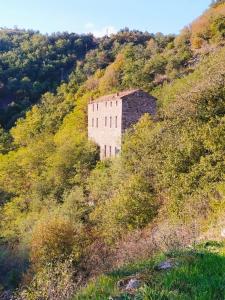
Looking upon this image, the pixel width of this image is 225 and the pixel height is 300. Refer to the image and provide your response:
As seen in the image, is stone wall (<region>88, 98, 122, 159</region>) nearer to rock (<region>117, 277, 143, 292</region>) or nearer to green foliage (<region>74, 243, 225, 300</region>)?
green foliage (<region>74, 243, 225, 300</region>)

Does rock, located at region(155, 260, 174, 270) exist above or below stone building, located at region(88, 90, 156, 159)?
below

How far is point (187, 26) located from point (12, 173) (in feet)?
143

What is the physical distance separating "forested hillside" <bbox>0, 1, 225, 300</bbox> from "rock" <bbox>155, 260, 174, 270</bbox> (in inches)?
45.2

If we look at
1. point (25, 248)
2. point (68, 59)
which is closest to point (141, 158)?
point (25, 248)

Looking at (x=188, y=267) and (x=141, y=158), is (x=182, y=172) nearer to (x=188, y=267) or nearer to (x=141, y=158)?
(x=141, y=158)

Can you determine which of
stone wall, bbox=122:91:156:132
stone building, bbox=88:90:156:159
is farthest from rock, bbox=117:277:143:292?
stone wall, bbox=122:91:156:132

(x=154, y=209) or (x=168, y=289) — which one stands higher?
(x=168, y=289)

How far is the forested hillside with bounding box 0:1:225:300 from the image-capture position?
1355cm

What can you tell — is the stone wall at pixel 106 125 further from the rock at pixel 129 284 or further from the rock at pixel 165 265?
the rock at pixel 129 284

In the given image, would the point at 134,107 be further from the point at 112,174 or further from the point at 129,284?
the point at 129,284

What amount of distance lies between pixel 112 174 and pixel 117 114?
8.95m

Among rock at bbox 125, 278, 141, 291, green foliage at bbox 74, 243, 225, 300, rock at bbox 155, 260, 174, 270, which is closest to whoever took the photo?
green foliage at bbox 74, 243, 225, 300

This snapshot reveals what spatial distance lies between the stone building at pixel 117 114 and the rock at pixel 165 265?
29.9 metres

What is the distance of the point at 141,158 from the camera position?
26734mm
